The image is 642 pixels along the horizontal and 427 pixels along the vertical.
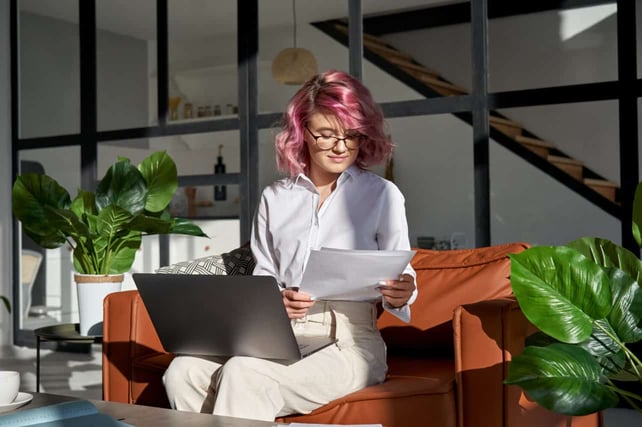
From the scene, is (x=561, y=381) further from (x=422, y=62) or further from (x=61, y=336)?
(x=422, y=62)

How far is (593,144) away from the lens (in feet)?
→ 17.2

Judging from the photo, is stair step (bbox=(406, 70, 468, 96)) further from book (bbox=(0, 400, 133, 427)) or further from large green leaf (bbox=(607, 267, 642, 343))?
book (bbox=(0, 400, 133, 427))

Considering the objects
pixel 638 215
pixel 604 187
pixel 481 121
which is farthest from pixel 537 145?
pixel 638 215

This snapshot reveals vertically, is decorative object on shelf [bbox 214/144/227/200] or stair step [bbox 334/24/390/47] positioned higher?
stair step [bbox 334/24/390/47]

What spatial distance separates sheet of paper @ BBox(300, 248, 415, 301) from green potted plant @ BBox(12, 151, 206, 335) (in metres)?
1.20

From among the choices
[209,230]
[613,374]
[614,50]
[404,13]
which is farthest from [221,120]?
[613,374]

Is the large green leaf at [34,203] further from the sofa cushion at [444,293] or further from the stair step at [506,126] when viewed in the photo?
the stair step at [506,126]

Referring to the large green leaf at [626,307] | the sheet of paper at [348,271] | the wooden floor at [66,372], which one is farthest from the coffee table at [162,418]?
the wooden floor at [66,372]

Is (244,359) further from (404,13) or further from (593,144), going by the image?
(593,144)

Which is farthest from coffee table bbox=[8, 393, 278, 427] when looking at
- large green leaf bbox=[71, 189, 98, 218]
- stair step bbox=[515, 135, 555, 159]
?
stair step bbox=[515, 135, 555, 159]

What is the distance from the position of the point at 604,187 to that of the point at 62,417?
3927 mm

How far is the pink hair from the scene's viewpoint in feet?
7.43

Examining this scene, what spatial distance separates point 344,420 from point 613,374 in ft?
2.18

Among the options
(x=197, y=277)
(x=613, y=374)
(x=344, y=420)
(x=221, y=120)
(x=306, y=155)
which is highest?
(x=221, y=120)
